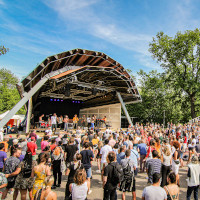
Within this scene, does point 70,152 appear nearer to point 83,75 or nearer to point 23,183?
point 23,183

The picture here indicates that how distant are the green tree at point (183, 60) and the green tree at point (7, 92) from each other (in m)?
33.3

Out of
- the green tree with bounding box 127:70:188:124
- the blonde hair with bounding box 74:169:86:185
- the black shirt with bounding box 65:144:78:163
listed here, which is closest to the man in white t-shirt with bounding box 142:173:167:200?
the blonde hair with bounding box 74:169:86:185

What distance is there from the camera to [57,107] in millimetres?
22922

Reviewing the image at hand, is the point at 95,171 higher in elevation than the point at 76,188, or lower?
lower

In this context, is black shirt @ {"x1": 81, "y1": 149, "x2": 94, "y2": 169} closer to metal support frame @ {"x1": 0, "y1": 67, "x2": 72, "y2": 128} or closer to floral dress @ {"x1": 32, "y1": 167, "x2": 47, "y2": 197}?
floral dress @ {"x1": 32, "y1": 167, "x2": 47, "y2": 197}

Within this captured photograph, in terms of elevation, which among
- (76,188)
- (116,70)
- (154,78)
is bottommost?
(76,188)

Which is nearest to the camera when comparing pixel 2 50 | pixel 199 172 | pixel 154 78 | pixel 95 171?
pixel 199 172

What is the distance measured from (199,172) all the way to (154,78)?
27530 mm

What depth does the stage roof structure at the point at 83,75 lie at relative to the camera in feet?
42.1

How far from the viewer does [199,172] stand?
398 centimetres

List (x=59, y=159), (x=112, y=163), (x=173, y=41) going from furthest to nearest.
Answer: (x=173, y=41)
(x=59, y=159)
(x=112, y=163)

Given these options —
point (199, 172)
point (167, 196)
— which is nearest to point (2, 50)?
point (167, 196)

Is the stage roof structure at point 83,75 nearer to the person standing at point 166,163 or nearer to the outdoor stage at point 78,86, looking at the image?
the outdoor stage at point 78,86

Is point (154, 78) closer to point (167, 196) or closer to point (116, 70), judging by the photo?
point (116, 70)
